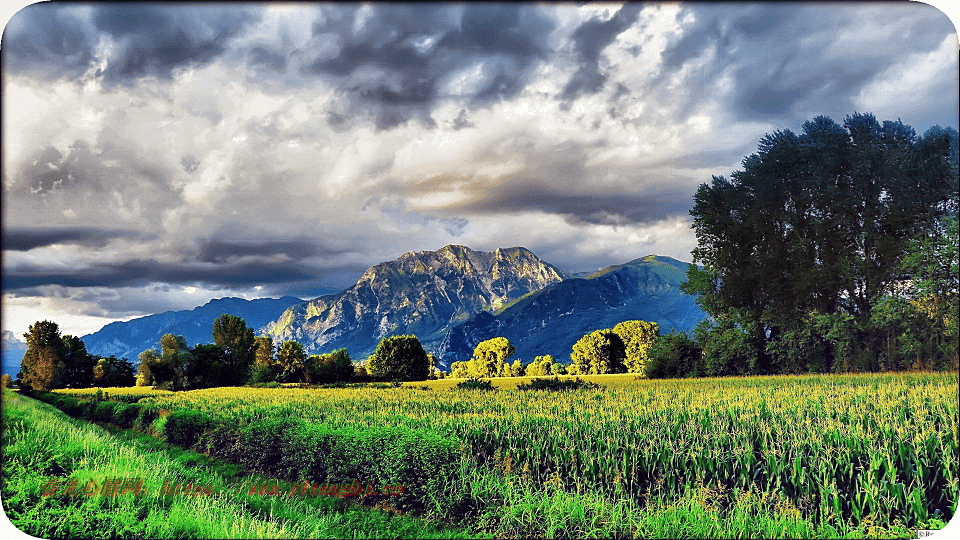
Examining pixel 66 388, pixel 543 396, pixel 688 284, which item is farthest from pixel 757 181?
pixel 66 388

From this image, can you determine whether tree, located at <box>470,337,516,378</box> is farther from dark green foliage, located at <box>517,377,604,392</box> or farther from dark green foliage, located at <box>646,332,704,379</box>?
dark green foliage, located at <box>517,377,604,392</box>

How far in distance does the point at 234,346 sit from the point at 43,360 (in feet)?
22.5

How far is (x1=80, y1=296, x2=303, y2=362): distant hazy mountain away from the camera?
19775mm

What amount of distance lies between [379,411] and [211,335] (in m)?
13.9

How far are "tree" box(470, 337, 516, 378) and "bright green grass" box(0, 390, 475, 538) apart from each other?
144 ft

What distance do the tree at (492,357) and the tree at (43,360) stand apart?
37066 mm

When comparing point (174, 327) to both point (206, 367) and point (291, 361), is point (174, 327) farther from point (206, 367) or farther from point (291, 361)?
point (291, 361)

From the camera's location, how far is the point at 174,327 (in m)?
24.6

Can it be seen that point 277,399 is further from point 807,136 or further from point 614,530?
point 807,136

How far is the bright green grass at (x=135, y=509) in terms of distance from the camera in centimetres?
604

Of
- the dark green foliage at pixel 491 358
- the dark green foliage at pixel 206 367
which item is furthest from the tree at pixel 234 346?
the dark green foliage at pixel 491 358

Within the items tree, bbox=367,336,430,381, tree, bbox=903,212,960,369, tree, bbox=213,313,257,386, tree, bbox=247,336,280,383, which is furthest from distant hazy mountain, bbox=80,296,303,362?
tree, bbox=903,212,960,369

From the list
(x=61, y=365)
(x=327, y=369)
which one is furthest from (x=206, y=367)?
(x=327, y=369)

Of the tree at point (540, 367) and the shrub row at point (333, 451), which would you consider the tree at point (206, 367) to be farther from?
the tree at point (540, 367)
